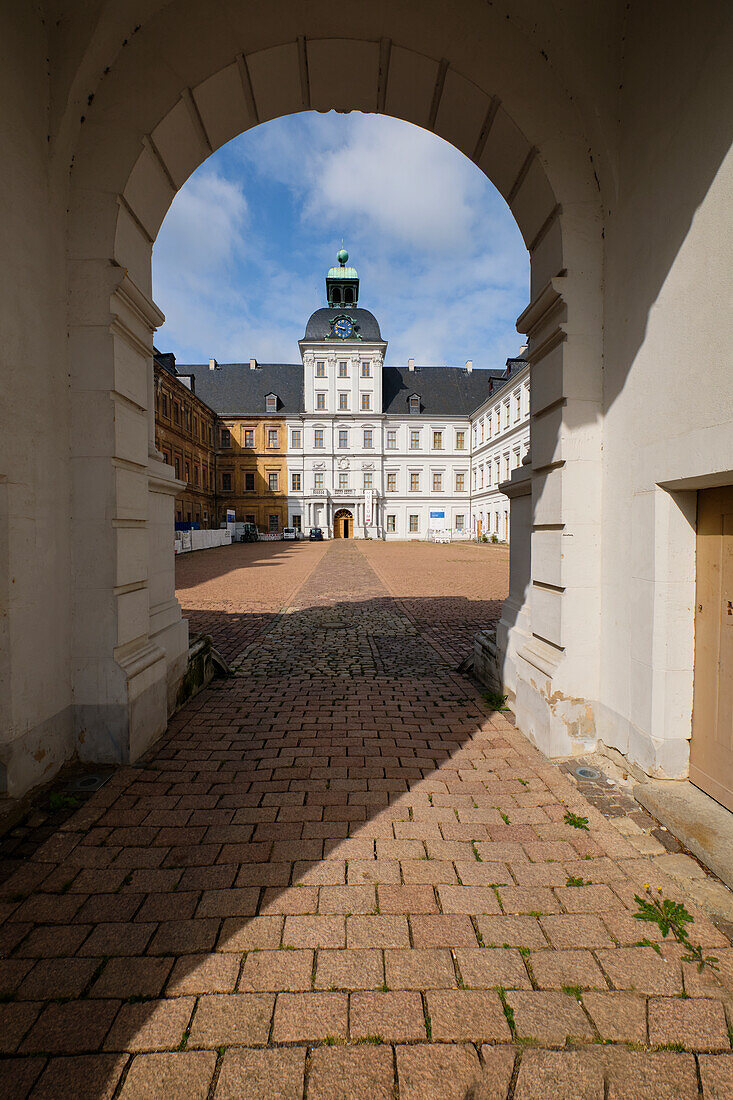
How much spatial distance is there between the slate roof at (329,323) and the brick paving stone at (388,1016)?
172 ft

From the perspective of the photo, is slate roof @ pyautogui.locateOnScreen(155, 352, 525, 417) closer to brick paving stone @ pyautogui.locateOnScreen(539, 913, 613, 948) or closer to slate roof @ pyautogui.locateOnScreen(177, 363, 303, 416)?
slate roof @ pyautogui.locateOnScreen(177, 363, 303, 416)

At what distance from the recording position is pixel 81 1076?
151 cm

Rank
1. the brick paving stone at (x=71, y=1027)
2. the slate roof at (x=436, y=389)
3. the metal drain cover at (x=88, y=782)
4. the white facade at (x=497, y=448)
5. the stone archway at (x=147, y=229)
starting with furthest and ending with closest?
the slate roof at (x=436, y=389), the white facade at (x=497, y=448), the stone archway at (x=147, y=229), the metal drain cover at (x=88, y=782), the brick paving stone at (x=71, y=1027)

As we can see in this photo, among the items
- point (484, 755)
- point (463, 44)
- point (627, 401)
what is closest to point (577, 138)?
point (463, 44)

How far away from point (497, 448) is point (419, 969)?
4342 cm

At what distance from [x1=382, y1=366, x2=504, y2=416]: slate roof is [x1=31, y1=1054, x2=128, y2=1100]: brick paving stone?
170 ft

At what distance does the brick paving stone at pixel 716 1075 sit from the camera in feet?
4.83

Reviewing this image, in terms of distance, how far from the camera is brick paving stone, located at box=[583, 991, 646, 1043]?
1.63 metres

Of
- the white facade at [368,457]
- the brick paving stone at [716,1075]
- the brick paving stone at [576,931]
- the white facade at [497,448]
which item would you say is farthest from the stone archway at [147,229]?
the white facade at [368,457]

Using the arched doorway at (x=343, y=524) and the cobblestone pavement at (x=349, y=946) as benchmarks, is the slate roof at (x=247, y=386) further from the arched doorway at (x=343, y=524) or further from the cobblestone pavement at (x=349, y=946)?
the cobblestone pavement at (x=349, y=946)

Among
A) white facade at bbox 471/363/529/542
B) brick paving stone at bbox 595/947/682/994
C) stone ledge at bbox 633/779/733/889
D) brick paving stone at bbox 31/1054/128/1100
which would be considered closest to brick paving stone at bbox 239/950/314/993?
brick paving stone at bbox 31/1054/128/1100

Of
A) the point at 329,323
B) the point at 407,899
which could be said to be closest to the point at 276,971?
the point at 407,899

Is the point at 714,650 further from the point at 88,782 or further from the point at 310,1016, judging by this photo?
the point at 88,782

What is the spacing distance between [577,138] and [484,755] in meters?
4.37
